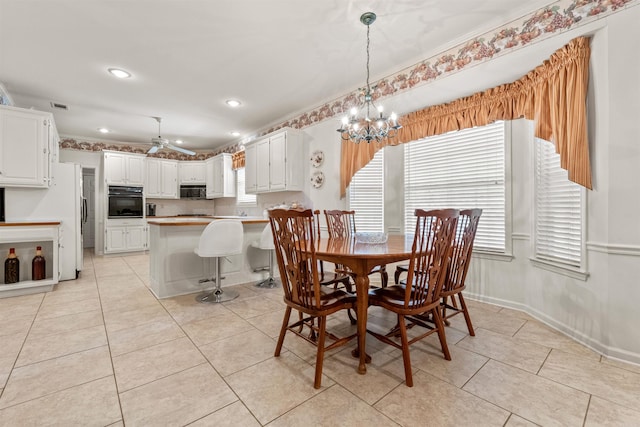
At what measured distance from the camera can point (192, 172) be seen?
725cm

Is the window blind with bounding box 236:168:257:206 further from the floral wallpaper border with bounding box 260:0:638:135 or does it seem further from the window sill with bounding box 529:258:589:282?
the window sill with bounding box 529:258:589:282

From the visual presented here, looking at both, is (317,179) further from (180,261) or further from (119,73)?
(119,73)

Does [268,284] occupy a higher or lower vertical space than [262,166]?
lower

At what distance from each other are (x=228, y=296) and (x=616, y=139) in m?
3.74

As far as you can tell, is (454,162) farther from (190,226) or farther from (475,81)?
(190,226)

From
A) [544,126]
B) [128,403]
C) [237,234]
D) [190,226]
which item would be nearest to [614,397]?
[544,126]

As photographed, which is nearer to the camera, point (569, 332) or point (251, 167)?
point (569, 332)

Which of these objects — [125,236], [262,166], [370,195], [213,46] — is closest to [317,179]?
[370,195]

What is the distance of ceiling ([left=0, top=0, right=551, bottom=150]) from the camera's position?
2348mm

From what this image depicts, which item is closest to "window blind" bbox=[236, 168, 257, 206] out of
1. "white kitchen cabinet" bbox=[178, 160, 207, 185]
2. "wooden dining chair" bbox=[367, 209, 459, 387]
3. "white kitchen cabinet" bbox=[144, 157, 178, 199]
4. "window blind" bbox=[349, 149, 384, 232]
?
"white kitchen cabinet" bbox=[178, 160, 207, 185]

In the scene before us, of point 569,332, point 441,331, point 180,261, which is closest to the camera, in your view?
point 441,331

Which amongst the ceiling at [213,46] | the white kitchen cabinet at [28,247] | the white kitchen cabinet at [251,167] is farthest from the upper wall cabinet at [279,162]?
the white kitchen cabinet at [28,247]

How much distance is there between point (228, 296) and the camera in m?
3.31

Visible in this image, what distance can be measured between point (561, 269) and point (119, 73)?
16.7 feet
